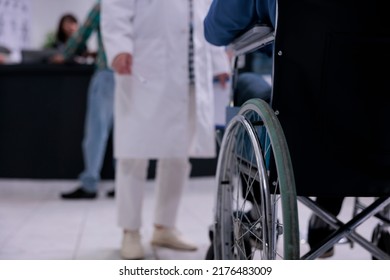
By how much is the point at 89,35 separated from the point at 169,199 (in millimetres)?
1420

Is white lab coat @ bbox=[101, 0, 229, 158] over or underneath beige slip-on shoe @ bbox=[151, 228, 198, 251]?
over

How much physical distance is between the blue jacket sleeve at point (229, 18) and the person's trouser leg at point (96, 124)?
2.07 meters

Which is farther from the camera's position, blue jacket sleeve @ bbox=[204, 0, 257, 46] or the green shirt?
the green shirt

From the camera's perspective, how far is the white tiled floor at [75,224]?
7.27 ft

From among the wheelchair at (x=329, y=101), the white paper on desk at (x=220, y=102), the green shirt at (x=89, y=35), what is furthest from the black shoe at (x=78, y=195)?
the wheelchair at (x=329, y=101)

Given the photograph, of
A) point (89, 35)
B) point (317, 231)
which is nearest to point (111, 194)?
point (89, 35)

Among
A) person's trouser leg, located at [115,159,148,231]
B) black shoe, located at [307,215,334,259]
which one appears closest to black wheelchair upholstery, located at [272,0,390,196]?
black shoe, located at [307,215,334,259]

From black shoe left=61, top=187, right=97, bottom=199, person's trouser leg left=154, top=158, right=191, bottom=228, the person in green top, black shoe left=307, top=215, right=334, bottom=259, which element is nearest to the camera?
black shoe left=307, top=215, right=334, bottom=259

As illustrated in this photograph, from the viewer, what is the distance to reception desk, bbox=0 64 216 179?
3869 mm

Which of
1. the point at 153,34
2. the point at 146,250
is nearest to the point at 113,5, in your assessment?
the point at 153,34

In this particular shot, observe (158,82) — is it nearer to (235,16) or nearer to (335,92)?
(235,16)

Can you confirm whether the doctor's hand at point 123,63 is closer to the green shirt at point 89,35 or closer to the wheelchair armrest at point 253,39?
the wheelchair armrest at point 253,39

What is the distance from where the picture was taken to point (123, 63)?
200 centimetres

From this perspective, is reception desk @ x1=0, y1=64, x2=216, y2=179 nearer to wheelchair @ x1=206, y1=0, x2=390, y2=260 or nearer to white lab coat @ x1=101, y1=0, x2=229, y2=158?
white lab coat @ x1=101, y1=0, x2=229, y2=158
